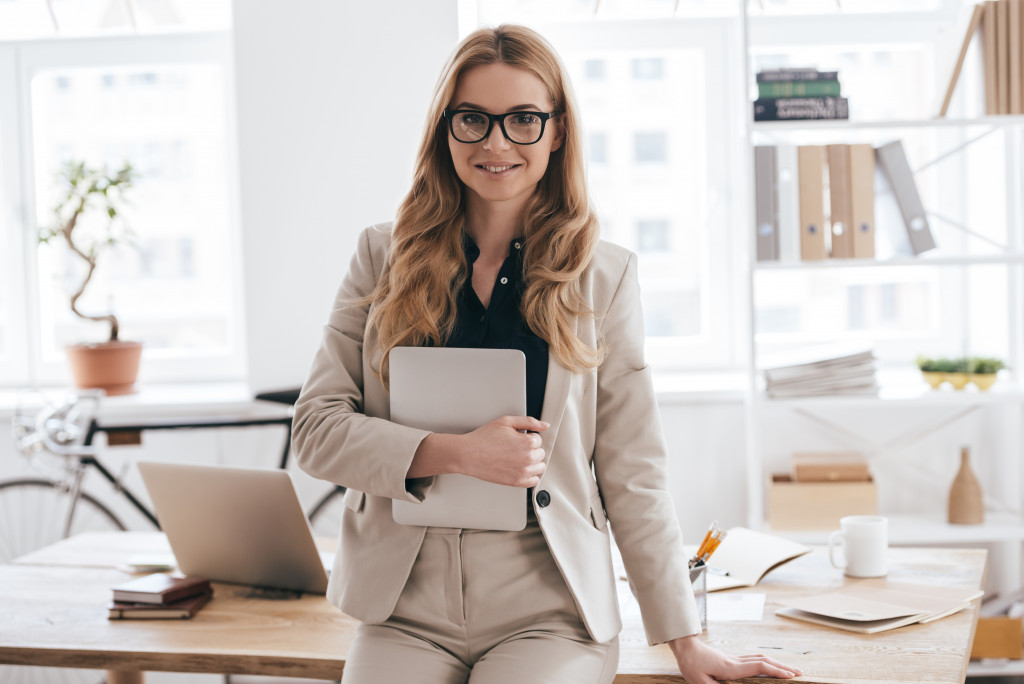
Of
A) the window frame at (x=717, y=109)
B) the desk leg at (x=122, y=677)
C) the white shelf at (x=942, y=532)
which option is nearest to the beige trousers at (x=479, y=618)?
the desk leg at (x=122, y=677)

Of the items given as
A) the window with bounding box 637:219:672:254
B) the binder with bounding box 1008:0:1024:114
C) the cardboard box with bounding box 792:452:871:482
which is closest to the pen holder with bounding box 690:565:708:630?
the cardboard box with bounding box 792:452:871:482

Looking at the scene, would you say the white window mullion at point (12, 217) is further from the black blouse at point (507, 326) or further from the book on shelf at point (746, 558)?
the book on shelf at point (746, 558)

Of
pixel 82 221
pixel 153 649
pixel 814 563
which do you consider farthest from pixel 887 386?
pixel 82 221

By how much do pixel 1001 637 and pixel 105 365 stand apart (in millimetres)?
2729

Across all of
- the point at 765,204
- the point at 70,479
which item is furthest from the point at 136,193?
the point at 765,204

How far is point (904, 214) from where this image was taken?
2.63m

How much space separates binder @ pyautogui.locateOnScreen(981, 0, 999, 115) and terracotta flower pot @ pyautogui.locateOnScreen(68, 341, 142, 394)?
2611 millimetres

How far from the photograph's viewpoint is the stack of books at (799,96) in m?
2.54

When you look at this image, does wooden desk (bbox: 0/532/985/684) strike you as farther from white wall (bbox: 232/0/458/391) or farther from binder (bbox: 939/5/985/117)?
binder (bbox: 939/5/985/117)

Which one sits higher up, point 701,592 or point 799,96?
point 799,96

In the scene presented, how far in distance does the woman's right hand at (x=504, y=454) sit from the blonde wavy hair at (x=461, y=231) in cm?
15

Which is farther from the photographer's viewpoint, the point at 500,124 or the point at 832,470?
the point at 832,470

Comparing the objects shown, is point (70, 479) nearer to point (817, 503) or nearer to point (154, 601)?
point (154, 601)

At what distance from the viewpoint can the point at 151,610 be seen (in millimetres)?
1599
